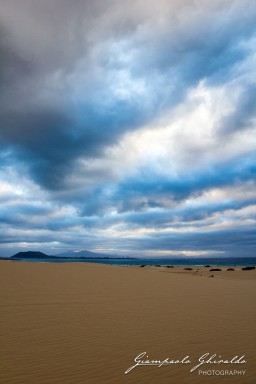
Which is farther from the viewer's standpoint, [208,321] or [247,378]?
[208,321]

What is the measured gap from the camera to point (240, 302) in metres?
12.9

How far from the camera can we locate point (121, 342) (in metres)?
6.78

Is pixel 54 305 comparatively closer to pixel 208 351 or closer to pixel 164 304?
pixel 164 304

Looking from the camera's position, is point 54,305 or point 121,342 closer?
point 121,342

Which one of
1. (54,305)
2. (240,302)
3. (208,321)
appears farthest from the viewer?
(240,302)

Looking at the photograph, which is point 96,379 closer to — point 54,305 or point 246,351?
point 246,351

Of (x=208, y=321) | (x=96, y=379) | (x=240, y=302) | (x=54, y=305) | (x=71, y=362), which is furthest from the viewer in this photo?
(x=240, y=302)

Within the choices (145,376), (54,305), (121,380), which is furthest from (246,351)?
(54,305)

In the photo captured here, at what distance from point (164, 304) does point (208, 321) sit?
2.77 metres

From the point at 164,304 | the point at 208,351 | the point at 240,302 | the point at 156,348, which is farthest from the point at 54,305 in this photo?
the point at 240,302

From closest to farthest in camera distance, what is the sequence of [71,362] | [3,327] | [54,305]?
[71,362] < [3,327] < [54,305]

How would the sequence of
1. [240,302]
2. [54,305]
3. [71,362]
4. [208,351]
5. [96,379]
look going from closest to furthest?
[96,379], [71,362], [208,351], [54,305], [240,302]

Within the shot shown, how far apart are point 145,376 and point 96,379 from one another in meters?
0.85

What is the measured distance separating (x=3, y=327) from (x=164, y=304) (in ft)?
19.9
